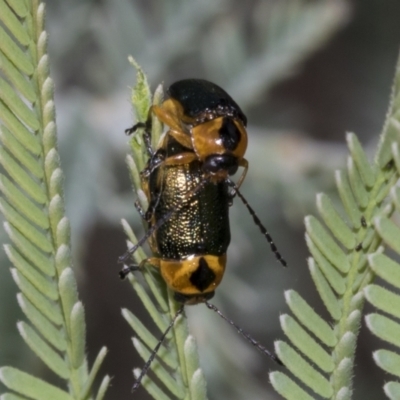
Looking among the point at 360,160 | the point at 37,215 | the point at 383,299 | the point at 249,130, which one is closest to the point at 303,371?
the point at 383,299

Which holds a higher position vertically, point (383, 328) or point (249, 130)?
point (249, 130)

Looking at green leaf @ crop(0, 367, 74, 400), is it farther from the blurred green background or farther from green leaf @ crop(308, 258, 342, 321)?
the blurred green background

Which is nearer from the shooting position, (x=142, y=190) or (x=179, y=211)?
(x=142, y=190)

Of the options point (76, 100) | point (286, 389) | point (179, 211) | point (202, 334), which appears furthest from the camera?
point (76, 100)

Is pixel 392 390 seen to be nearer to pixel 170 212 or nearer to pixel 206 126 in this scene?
pixel 170 212

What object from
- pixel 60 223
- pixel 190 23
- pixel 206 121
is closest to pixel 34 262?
pixel 60 223

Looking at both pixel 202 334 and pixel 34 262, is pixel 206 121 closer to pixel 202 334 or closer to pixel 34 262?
pixel 34 262
